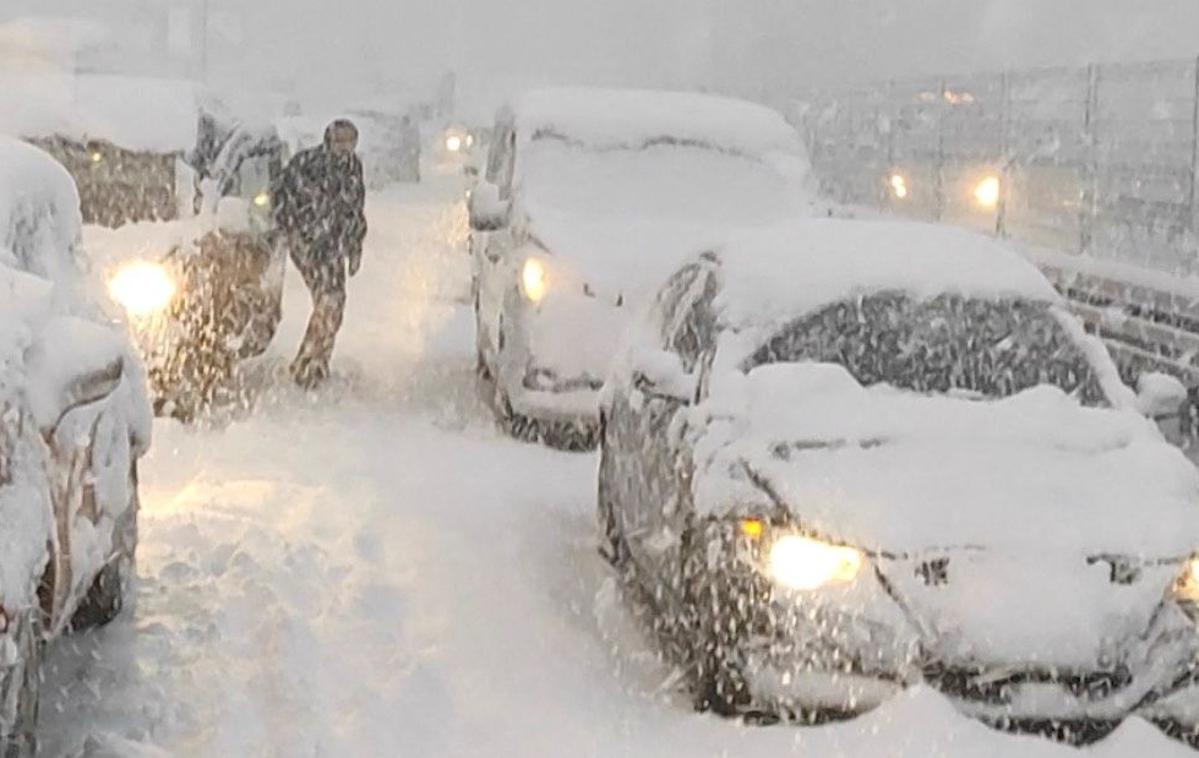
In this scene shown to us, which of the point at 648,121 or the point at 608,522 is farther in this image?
the point at 648,121

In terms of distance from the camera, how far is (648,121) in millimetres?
11977

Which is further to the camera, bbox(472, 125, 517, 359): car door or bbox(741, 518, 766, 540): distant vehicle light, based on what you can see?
bbox(472, 125, 517, 359): car door

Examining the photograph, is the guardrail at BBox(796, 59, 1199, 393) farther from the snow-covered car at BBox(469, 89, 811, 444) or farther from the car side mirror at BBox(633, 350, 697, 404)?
the car side mirror at BBox(633, 350, 697, 404)

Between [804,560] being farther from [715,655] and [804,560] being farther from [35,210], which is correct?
[35,210]

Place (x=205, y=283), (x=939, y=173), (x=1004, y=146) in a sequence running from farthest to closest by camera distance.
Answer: (x=939, y=173)
(x=1004, y=146)
(x=205, y=283)

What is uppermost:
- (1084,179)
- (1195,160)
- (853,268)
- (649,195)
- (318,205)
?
(1195,160)

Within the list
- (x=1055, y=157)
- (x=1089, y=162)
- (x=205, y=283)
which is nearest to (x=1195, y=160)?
(x=1089, y=162)

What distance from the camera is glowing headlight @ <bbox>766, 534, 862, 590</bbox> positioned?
544 centimetres

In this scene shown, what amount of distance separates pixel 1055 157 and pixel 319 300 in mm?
10566

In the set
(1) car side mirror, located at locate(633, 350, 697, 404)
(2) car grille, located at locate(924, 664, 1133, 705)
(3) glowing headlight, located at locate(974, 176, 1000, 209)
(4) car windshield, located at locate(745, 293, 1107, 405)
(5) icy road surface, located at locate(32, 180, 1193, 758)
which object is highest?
(4) car windshield, located at locate(745, 293, 1107, 405)

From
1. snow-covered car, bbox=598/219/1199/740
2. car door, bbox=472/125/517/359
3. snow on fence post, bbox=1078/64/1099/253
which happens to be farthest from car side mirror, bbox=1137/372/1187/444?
snow on fence post, bbox=1078/64/1099/253

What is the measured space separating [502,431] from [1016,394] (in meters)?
4.86

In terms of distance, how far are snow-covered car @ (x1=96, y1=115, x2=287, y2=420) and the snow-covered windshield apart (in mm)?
1752

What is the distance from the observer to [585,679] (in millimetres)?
6336
